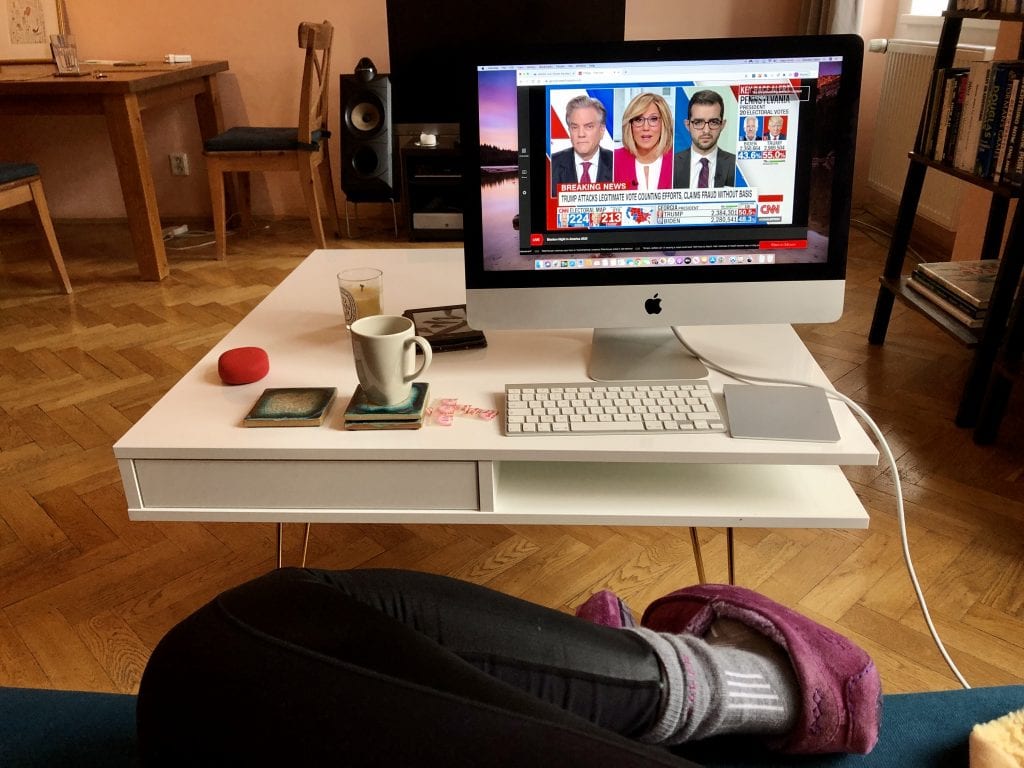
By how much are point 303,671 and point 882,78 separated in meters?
3.77

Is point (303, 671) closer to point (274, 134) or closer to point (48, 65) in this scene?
point (274, 134)

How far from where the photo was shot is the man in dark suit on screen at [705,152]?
107cm

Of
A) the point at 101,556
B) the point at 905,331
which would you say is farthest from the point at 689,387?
the point at 905,331

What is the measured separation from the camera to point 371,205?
13.4 ft

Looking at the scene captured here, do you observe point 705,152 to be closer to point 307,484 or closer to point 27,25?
point 307,484

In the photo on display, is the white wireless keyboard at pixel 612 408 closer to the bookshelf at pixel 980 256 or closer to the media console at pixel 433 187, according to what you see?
the bookshelf at pixel 980 256

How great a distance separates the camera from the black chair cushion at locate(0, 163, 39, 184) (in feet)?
9.42

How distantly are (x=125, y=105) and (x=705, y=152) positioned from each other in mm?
2616

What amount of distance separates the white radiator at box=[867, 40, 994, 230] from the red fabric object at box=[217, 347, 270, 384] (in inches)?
104

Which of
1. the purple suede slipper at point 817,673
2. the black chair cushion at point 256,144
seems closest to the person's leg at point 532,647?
the purple suede slipper at point 817,673

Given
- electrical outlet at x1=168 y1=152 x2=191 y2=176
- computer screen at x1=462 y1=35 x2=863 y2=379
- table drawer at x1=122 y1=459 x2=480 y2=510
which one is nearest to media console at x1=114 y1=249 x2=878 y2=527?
table drawer at x1=122 y1=459 x2=480 y2=510

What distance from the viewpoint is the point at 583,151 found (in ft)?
3.56

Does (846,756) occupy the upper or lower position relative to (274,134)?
lower

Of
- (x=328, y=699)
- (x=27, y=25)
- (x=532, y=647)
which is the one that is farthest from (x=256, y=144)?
(x=328, y=699)
